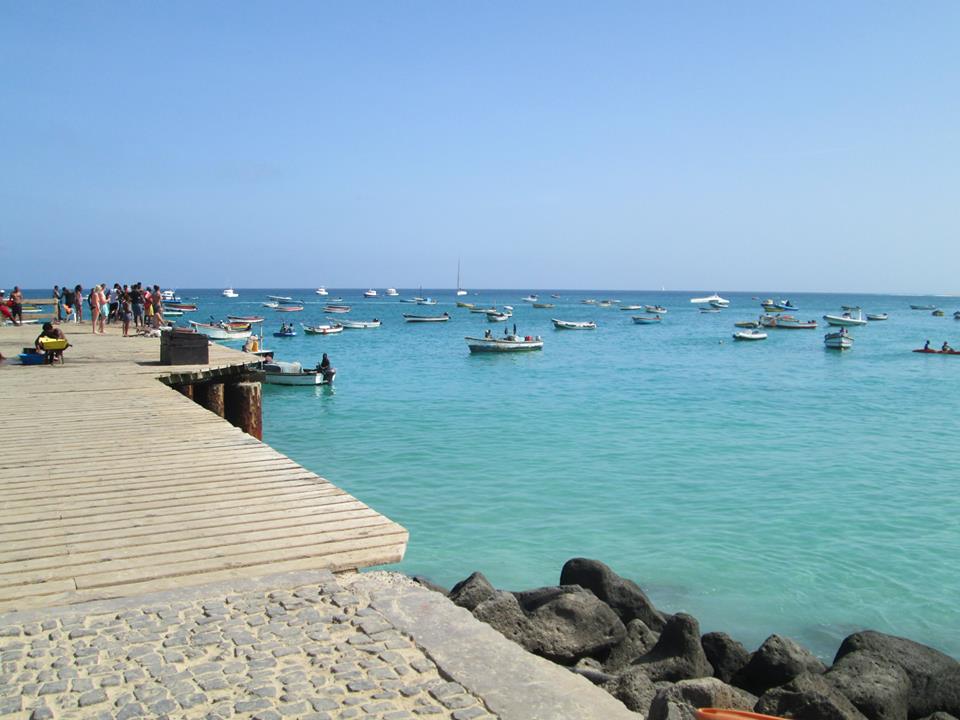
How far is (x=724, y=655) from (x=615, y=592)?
180 centimetres

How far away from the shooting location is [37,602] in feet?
17.6

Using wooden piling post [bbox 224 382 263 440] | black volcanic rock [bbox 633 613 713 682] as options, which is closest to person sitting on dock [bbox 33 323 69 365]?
wooden piling post [bbox 224 382 263 440]

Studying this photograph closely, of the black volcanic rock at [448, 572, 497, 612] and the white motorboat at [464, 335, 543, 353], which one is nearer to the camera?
the black volcanic rock at [448, 572, 497, 612]

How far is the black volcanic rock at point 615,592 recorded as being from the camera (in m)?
9.95

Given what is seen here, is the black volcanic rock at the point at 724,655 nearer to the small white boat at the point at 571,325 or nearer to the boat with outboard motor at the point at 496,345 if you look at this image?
the boat with outboard motor at the point at 496,345

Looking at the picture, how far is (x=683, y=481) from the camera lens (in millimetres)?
19344

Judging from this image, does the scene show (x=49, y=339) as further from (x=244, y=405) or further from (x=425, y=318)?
(x=425, y=318)

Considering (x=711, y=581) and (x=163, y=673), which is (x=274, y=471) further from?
(x=711, y=581)

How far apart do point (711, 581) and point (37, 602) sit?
10252 mm

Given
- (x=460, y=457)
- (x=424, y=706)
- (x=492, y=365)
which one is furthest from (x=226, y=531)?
(x=492, y=365)

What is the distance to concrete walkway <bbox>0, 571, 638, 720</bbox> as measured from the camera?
4211 mm

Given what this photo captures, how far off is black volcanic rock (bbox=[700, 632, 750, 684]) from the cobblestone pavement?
470 cm

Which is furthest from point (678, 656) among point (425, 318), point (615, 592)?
point (425, 318)

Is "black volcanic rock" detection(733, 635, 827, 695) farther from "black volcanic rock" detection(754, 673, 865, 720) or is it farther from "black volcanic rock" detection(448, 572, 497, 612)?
"black volcanic rock" detection(448, 572, 497, 612)
